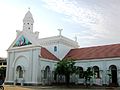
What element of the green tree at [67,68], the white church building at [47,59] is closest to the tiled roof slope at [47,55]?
the white church building at [47,59]

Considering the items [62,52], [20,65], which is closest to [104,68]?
[62,52]

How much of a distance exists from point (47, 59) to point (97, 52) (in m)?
8.84

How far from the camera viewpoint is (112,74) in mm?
33375

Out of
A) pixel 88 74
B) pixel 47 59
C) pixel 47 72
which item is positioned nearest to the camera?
pixel 88 74

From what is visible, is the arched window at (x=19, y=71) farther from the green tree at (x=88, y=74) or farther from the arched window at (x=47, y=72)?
the green tree at (x=88, y=74)

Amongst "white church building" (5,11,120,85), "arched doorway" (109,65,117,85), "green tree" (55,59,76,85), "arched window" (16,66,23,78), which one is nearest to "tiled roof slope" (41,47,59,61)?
"white church building" (5,11,120,85)

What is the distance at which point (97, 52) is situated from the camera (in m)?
36.5

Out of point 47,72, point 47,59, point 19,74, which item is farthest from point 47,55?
point 19,74

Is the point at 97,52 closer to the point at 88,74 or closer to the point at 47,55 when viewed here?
the point at 88,74

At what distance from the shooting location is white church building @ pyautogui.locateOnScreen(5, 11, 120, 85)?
110ft

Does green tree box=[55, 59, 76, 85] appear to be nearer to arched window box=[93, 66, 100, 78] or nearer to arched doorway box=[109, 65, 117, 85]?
arched window box=[93, 66, 100, 78]

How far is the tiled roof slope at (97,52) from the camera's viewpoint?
33906 mm

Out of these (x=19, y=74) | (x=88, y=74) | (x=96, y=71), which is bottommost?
(x=19, y=74)

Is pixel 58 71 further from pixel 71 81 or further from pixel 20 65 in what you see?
pixel 20 65
